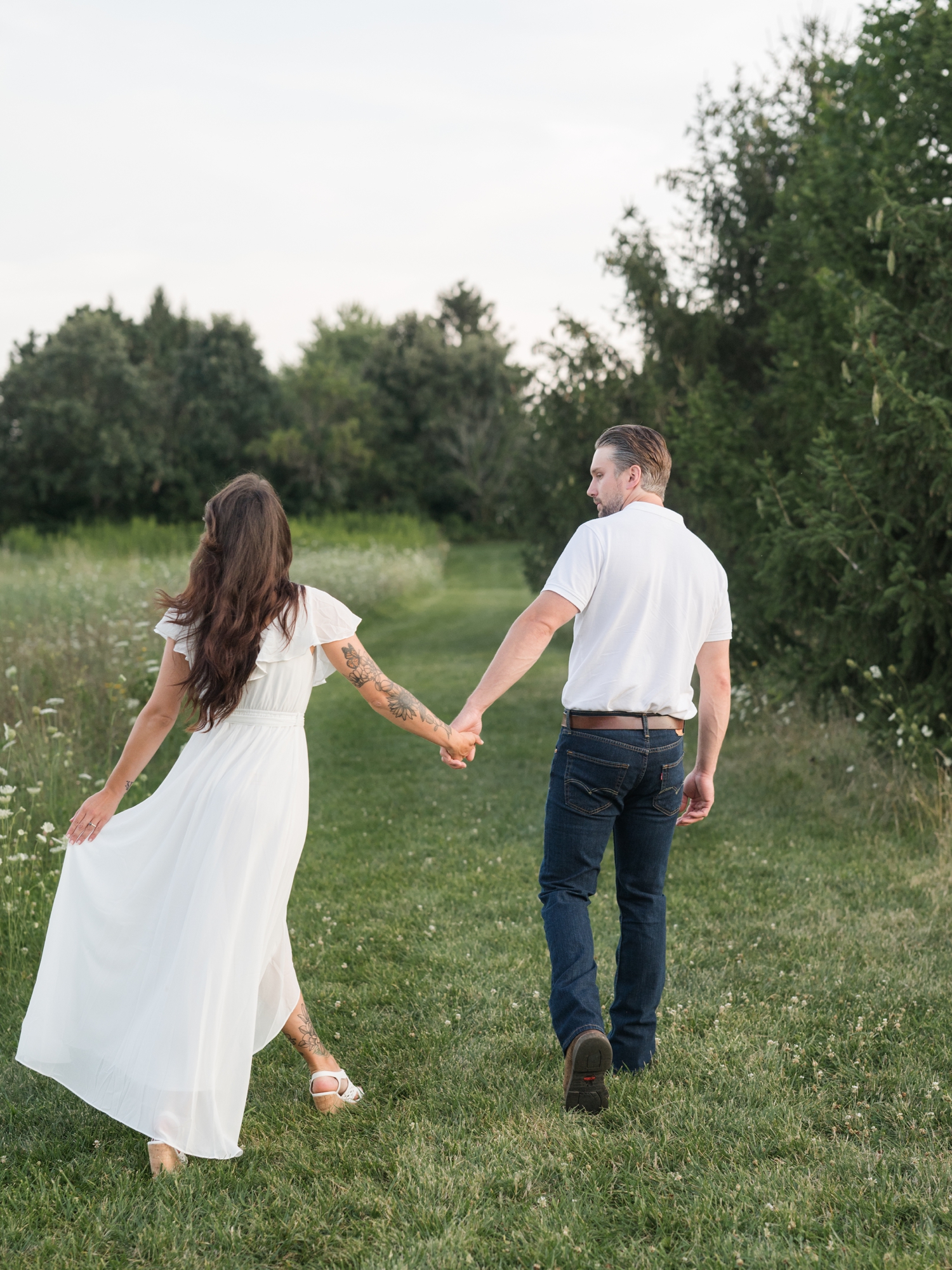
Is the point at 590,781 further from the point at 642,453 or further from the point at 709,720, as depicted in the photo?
the point at 642,453

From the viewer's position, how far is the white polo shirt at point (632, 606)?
3443 mm

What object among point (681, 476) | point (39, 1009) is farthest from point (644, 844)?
point (681, 476)

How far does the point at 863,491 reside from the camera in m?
6.95

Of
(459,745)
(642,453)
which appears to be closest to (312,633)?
(459,745)

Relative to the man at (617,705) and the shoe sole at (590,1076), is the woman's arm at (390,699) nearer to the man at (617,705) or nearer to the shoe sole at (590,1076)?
the man at (617,705)

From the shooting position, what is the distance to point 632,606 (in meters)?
3.46

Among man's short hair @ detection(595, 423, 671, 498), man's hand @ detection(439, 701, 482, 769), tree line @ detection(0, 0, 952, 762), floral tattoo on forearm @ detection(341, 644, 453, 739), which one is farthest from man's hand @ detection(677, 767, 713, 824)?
tree line @ detection(0, 0, 952, 762)

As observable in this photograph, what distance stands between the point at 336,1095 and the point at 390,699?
1.40 meters

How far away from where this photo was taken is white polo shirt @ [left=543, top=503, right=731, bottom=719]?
3.44 meters

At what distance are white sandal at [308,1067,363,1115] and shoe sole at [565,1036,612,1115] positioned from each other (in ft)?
2.50

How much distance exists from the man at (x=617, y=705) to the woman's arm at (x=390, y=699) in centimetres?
15

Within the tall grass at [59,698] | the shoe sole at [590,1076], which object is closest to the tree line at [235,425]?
the tall grass at [59,698]

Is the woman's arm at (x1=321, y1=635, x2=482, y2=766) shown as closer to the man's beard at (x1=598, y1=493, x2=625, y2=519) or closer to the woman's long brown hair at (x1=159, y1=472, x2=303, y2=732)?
the woman's long brown hair at (x1=159, y1=472, x2=303, y2=732)

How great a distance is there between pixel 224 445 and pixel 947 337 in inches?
1612
